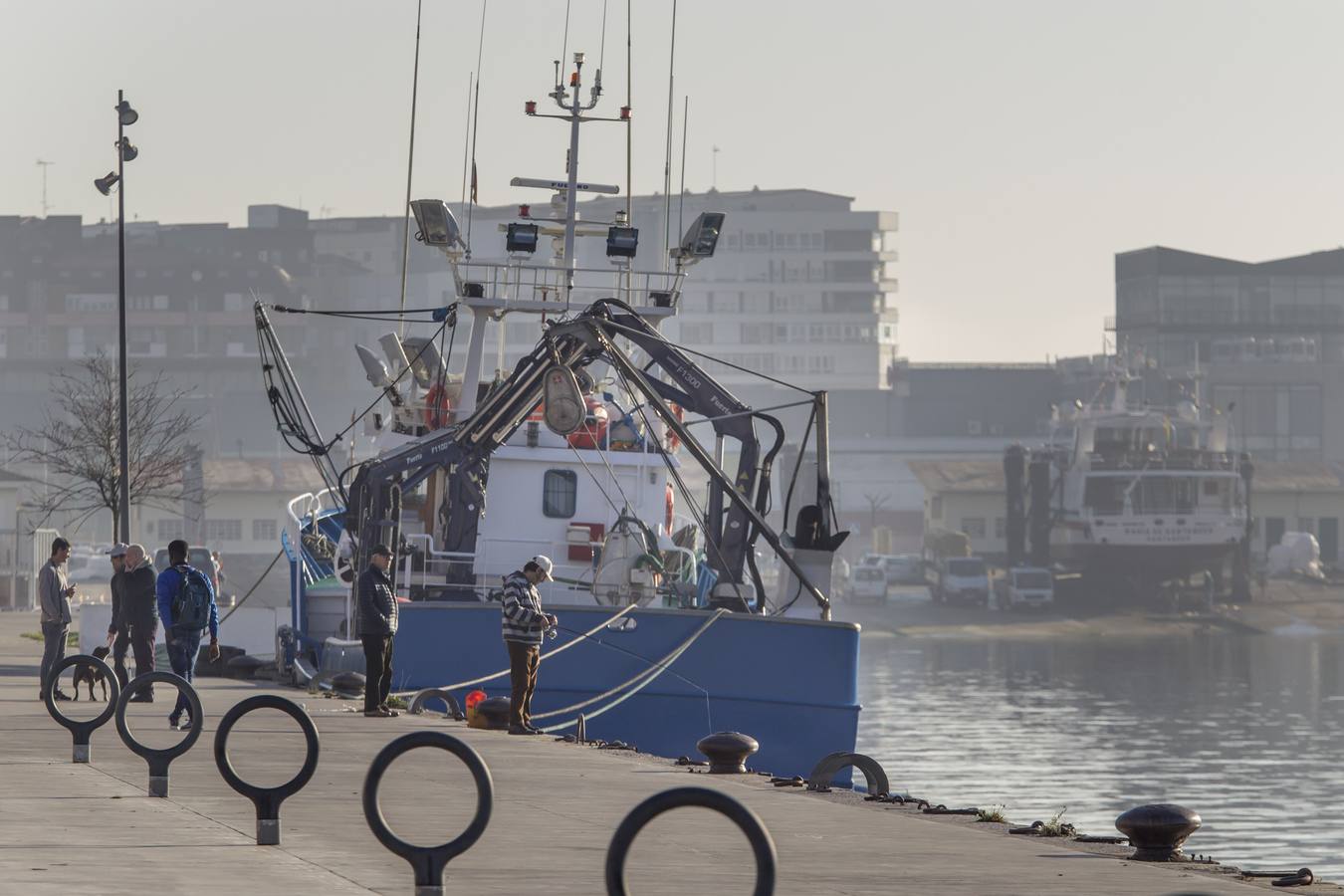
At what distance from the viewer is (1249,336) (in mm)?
146000

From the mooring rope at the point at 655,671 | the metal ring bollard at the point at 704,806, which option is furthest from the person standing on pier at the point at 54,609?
the metal ring bollard at the point at 704,806

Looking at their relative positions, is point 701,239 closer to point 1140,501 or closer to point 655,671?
point 655,671

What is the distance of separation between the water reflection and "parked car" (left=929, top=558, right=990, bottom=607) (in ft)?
62.4

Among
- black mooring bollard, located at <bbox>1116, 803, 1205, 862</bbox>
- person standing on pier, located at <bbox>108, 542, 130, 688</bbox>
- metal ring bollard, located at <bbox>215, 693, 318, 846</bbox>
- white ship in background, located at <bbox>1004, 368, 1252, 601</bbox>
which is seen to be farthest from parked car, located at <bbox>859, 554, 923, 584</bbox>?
metal ring bollard, located at <bbox>215, 693, 318, 846</bbox>

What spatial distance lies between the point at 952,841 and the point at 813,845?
112cm

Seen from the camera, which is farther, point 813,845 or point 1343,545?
point 1343,545

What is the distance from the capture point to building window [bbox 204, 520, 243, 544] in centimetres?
12062

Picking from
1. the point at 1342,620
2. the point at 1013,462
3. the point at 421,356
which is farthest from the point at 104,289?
the point at 421,356

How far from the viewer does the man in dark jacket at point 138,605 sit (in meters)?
20.8

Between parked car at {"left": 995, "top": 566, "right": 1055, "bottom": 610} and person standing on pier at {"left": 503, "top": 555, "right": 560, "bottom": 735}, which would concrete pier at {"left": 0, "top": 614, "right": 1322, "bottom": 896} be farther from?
parked car at {"left": 995, "top": 566, "right": 1055, "bottom": 610}

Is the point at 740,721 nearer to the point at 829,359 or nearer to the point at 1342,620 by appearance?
the point at 1342,620

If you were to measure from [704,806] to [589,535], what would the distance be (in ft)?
74.1

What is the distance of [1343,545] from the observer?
12950cm

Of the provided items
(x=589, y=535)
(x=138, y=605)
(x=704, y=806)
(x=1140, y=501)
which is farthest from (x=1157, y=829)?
(x=1140, y=501)
